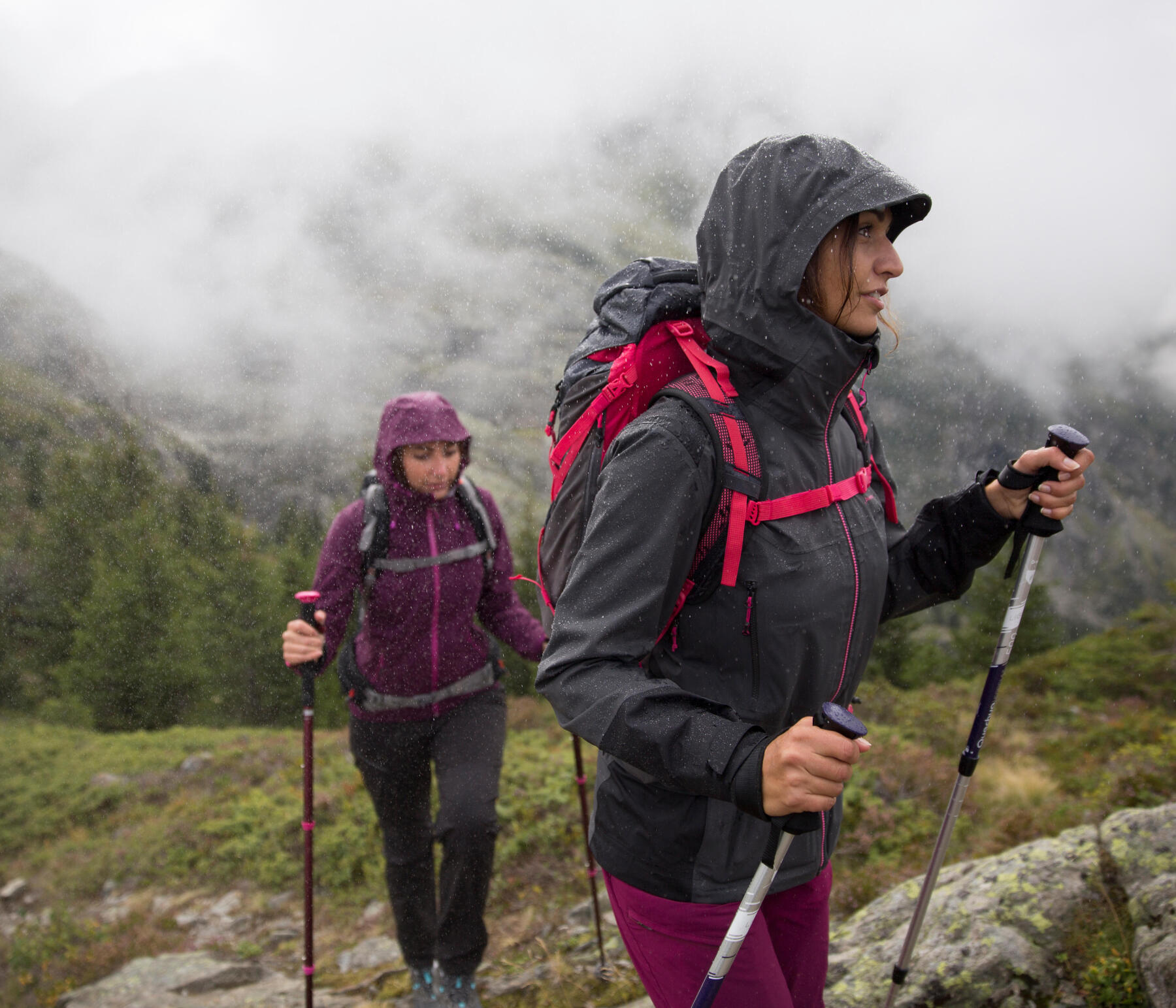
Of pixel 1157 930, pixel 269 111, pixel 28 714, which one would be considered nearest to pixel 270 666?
pixel 28 714

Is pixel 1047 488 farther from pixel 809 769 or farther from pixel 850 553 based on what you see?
pixel 809 769

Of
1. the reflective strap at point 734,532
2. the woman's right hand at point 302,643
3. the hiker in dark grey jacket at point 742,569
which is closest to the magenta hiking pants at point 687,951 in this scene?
the hiker in dark grey jacket at point 742,569

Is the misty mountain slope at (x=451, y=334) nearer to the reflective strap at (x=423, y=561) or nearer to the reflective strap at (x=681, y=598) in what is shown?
the reflective strap at (x=423, y=561)

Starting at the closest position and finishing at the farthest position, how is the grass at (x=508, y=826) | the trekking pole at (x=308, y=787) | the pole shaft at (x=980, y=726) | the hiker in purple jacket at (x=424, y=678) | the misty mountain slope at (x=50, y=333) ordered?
the pole shaft at (x=980, y=726), the hiker in purple jacket at (x=424, y=678), the trekking pole at (x=308, y=787), the grass at (x=508, y=826), the misty mountain slope at (x=50, y=333)

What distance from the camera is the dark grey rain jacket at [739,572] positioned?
1.67 metres

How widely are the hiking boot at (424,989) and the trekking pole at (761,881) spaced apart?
322 centimetres

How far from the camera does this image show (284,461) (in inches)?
3947

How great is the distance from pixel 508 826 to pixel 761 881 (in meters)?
6.79

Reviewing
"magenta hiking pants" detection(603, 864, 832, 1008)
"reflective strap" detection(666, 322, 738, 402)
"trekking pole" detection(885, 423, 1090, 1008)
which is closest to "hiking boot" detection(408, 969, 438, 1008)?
"trekking pole" detection(885, 423, 1090, 1008)

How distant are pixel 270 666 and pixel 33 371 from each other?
327 feet

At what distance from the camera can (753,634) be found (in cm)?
185

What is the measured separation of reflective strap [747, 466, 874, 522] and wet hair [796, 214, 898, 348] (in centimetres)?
43

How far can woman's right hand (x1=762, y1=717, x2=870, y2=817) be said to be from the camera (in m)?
1.40

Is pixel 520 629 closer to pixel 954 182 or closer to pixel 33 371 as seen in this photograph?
pixel 33 371
